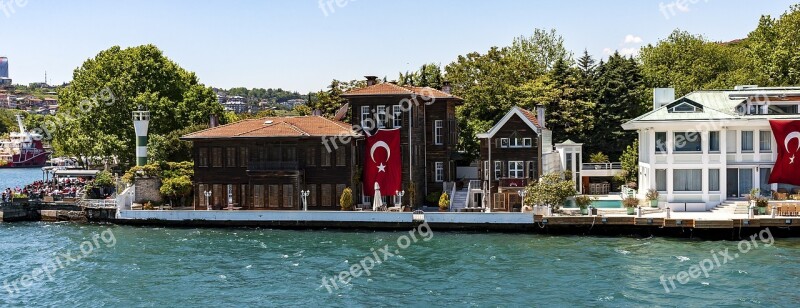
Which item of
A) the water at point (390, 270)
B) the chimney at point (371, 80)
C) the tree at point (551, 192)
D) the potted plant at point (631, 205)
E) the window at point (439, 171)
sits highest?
the chimney at point (371, 80)

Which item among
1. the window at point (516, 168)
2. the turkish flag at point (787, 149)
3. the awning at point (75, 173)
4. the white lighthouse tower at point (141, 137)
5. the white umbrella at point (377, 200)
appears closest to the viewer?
the turkish flag at point (787, 149)

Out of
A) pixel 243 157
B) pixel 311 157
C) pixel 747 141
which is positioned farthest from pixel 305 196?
pixel 747 141

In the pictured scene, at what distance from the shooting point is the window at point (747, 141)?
50.5 meters

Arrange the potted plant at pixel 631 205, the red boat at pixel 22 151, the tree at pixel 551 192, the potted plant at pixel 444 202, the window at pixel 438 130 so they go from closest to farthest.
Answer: the potted plant at pixel 631 205 < the tree at pixel 551 192 < the potted plant at pixel 444 202 < the window at pixel 438 130 < the red boat at pixel 22 151

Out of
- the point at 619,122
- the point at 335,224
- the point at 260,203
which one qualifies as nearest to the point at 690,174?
the point at 619,122

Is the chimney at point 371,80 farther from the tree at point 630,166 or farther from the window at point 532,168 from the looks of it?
the tree at point 630,166

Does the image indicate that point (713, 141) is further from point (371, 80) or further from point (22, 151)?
point (22, 151)

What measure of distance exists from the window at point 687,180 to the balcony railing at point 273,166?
75.2 feet

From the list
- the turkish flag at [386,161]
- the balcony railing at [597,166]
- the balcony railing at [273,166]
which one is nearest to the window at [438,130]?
the turkish flag at [386,161]

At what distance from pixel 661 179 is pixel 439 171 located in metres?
14.3

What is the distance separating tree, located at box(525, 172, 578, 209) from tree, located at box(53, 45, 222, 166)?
107 feet

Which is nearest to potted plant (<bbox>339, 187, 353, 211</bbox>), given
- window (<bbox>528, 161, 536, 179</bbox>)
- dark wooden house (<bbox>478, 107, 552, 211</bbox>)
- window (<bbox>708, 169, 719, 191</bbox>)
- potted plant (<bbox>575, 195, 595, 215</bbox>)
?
dark wooden house (<bbox>478, 107, 552, 211</bbox>)

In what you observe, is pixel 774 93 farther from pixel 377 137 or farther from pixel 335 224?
pixel 335 224

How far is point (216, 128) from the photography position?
5638 centimetres
